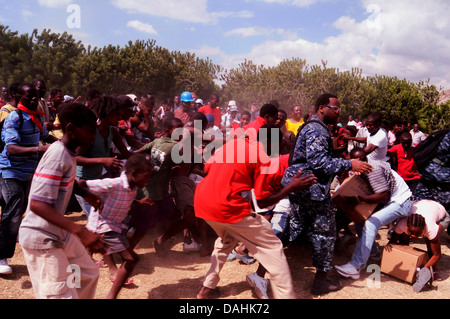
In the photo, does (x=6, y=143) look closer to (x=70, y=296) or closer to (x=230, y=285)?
(x=70, y=296)

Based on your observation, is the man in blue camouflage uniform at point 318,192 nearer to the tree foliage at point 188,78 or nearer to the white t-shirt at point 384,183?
the white t-shirt at point 384,183

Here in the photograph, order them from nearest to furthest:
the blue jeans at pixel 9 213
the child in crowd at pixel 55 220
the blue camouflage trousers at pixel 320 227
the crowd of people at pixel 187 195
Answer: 1. the child in crowd at pixel 55 220
2. the crowd of people at pixel 187 195
3. the blue camouflage trousers at pixel 320 227
4. the blue jeans at pixel 9 213

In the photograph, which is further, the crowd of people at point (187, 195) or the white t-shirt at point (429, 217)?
the white t-shirt at point (429, 217)

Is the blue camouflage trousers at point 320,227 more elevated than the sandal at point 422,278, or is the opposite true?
the blue camouflage trousers at point 320,227

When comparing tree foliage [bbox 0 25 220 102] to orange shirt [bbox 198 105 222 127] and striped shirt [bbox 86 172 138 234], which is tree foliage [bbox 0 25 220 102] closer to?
orange shirt [bbox 198 105 222 127]

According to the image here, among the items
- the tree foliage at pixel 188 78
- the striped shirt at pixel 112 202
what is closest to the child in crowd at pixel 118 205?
the striped shirt at pixel 112 202

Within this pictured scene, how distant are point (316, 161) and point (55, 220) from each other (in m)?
2.34

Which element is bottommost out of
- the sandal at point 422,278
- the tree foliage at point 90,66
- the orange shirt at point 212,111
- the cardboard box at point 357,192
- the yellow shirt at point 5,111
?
the sandal at point 422,278

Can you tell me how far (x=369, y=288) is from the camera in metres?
3.88

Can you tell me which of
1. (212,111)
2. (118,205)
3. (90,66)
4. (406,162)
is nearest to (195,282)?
(118,205)

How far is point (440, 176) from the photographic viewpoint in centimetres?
469

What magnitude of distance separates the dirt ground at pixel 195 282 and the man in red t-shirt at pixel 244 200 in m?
0.83

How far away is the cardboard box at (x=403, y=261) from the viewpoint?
3906 mm

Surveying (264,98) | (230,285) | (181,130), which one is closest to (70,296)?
(230,285)
